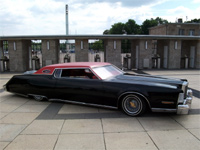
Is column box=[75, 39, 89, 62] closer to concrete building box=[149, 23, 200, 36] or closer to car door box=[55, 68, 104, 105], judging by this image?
car door box=[55, 68, 104, 105]

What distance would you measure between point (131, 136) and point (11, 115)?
326cm

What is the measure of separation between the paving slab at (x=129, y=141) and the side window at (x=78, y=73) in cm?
196

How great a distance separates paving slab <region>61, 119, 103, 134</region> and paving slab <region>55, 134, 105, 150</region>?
0.71 ft

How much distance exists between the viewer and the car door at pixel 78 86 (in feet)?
16.9

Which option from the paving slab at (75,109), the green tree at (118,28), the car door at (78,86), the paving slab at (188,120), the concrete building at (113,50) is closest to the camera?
the paving slab at (188,120)

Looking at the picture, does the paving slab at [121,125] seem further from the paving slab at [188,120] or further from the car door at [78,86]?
the paving slab at [188,120]

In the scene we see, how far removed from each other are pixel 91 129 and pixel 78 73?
6.55 feet

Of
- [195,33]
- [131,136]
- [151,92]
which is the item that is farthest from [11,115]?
[195,33]

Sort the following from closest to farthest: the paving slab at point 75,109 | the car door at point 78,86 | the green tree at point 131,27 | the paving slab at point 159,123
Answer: the paving slab at point 159,123
the car door at point 78,86
the paving slab at point 75,109
the green tree at point 131,27

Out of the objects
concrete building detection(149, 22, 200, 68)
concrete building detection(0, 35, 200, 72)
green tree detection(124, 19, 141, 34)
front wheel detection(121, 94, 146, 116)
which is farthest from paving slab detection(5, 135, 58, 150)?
green tree detection(124, 19, 141, 34)

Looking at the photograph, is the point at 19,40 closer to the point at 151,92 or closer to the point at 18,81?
the point at 18,81

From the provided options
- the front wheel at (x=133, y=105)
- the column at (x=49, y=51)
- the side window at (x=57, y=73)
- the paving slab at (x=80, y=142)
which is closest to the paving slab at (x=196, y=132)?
the front wheel at (x=133, y=105)

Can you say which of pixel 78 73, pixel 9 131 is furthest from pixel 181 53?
pixel 9 131

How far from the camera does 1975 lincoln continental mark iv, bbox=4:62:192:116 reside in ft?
14.8
